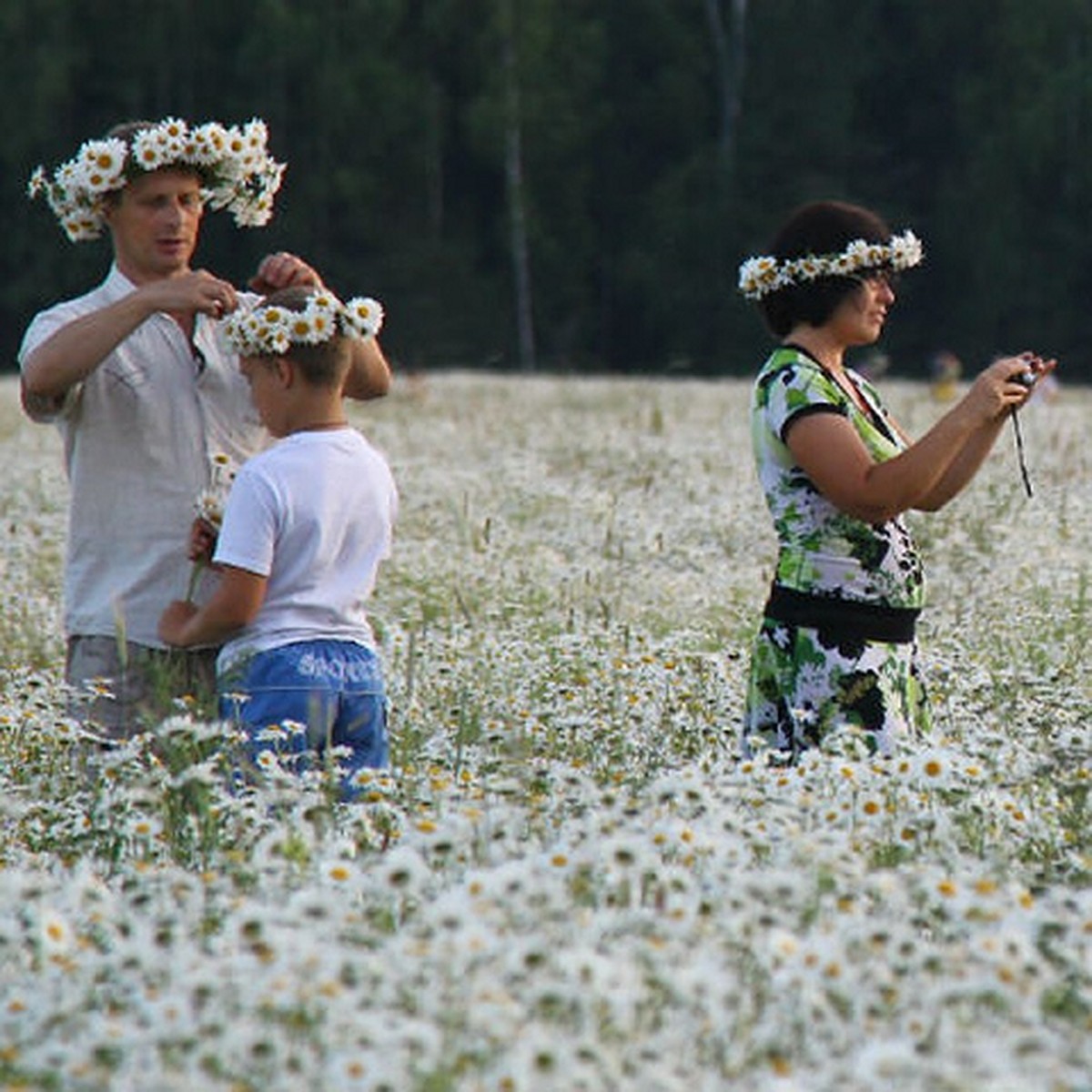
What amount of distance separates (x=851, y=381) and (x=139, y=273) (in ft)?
5.47

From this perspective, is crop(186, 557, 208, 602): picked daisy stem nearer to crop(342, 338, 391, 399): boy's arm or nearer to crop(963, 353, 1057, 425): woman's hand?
crop(342, 338, 391, 399): boy's arm

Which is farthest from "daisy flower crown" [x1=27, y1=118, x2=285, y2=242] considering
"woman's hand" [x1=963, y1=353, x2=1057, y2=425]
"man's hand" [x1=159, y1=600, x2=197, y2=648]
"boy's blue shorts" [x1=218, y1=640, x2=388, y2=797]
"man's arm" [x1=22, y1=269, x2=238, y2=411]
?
"woman's hand" [x1=963, y1=353, x2=1057, y2=425]

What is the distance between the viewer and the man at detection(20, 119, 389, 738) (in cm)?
586

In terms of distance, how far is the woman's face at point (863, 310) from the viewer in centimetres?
574

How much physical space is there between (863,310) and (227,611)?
1.57 m

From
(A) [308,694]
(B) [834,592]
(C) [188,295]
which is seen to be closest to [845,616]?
(B) [834,592]

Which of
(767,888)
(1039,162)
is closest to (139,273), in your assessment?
(767,888)

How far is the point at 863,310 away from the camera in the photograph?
18.9ft

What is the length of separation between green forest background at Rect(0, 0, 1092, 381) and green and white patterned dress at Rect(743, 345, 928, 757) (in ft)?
139

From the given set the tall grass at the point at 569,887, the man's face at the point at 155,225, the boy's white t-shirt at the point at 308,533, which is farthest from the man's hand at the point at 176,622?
the man's face at the point at 155,225

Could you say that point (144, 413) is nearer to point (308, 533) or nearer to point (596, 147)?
point (308, 533)

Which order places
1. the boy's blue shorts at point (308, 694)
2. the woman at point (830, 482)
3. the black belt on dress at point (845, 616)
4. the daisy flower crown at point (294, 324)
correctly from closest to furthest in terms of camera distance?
the daisy flower crown at point (294, 324), the boy's blue shorts at point (308, 694), the woman at point (830, 482), the black belt on dress at point (845, 616)

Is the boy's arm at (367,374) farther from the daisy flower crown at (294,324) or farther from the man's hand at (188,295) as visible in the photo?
the man's hand at (188,295)

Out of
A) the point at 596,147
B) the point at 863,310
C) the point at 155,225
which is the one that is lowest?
the point at 863,310
